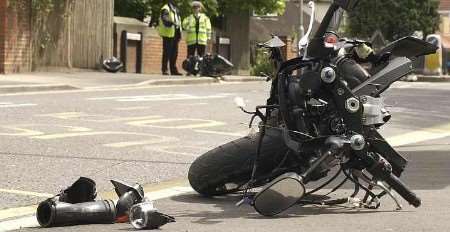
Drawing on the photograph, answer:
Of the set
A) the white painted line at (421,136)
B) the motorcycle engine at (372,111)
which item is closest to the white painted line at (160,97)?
the white painted line at (421,136)

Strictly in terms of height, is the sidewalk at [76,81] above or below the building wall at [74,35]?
below

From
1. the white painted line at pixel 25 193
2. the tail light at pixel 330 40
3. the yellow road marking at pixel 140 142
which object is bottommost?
the yellow road marking at pixel 140 142

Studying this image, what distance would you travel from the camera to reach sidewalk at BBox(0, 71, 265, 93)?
16.8 m

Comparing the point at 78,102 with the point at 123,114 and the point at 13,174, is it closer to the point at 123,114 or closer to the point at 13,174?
the point at 123,114

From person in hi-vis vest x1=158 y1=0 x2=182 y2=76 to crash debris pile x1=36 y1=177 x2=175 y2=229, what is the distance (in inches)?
656

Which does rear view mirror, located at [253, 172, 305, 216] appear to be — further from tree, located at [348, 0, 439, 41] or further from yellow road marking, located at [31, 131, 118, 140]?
tree, located at [348, 0, 439, 41]

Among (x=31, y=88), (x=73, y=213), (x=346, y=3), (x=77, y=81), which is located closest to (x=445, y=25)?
(x=77, y=81)

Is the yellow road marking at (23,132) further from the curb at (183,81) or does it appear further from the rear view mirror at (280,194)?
the curb at (183,81)

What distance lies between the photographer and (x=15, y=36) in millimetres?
20344

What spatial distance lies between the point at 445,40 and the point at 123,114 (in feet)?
155

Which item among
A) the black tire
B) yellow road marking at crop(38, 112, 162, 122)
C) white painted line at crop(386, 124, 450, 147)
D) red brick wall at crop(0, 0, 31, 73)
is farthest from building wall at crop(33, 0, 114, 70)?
the black tire

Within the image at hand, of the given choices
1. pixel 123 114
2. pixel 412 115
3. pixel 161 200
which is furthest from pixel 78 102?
pixel 161 200

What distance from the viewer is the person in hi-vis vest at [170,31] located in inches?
890

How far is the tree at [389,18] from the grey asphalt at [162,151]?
109ft
